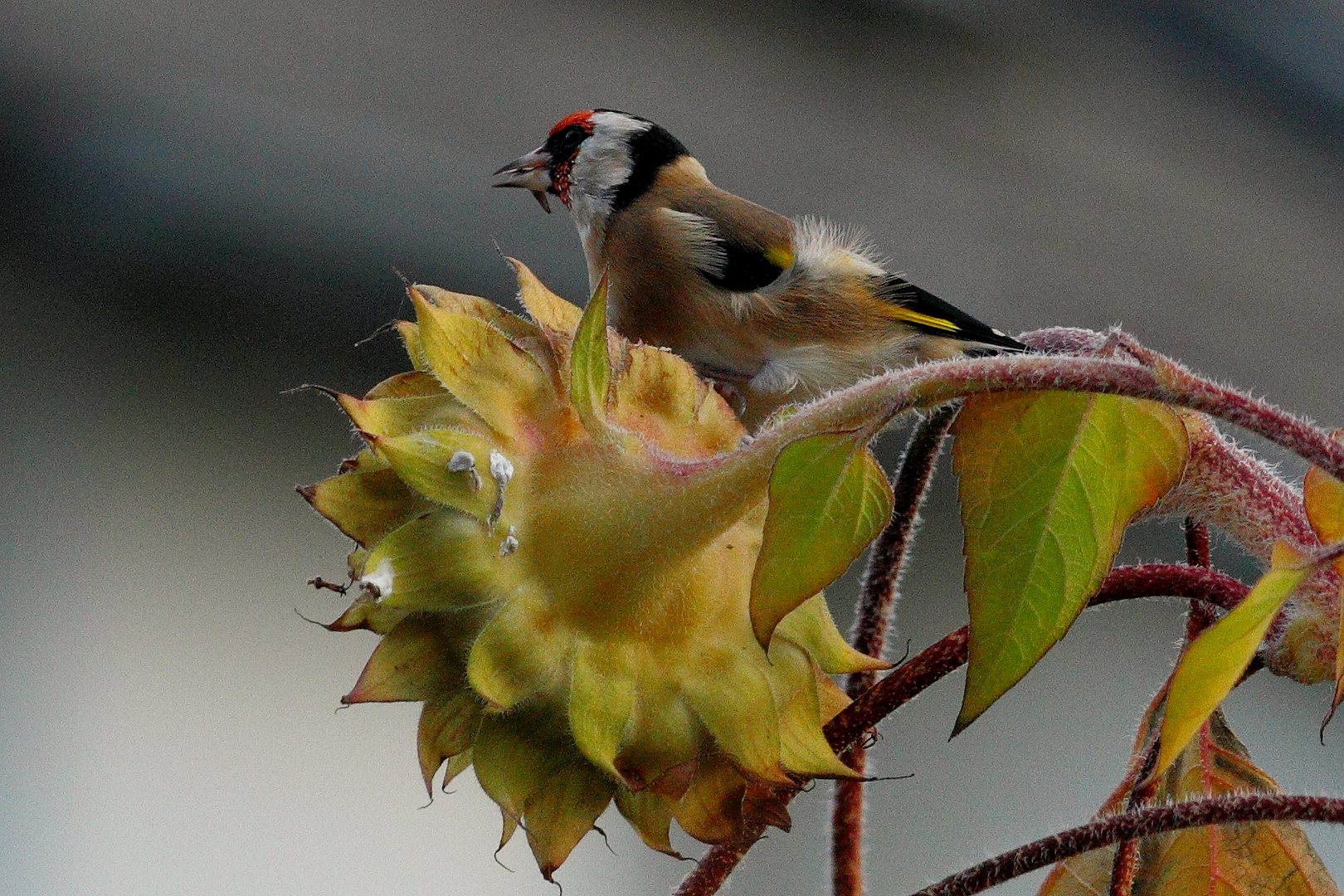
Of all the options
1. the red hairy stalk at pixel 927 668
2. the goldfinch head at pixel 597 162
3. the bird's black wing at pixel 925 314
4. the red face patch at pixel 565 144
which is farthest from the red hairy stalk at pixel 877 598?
the red face patch at pixel 565 144

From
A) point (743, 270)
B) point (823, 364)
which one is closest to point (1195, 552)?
point (823, 364)

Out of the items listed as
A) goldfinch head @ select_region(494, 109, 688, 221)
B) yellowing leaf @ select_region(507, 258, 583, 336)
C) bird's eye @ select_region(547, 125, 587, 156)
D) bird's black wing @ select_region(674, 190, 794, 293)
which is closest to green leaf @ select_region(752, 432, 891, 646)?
yellowing leaf @ select_region(507, 258, 583, 336)

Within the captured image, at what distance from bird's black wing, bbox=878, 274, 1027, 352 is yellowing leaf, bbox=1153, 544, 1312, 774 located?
50 cm

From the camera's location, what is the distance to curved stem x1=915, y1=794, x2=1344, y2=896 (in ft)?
1.20

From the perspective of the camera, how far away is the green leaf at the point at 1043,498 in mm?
343

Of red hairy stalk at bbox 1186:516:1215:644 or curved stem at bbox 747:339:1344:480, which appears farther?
red hairy stalk at bbox 1186:516:1215:644

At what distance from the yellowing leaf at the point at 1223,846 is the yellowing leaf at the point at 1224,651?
0.70ft

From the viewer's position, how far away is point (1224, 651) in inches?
11.2

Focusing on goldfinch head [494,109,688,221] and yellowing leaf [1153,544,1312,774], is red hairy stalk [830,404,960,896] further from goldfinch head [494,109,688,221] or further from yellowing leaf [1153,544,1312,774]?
Result: goldfinch head [494,109,688,221]

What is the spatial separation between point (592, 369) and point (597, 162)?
795 mm

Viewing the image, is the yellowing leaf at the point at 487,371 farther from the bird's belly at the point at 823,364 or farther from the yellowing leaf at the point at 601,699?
the bird's belly at the point at 823,364

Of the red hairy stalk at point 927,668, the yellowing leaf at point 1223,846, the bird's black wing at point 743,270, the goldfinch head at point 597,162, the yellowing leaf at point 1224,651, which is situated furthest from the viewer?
the goldfinch head at point 597,162

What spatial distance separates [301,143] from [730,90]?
0.76 meters

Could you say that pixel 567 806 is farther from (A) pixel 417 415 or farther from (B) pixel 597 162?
(B) pixel 597 162
